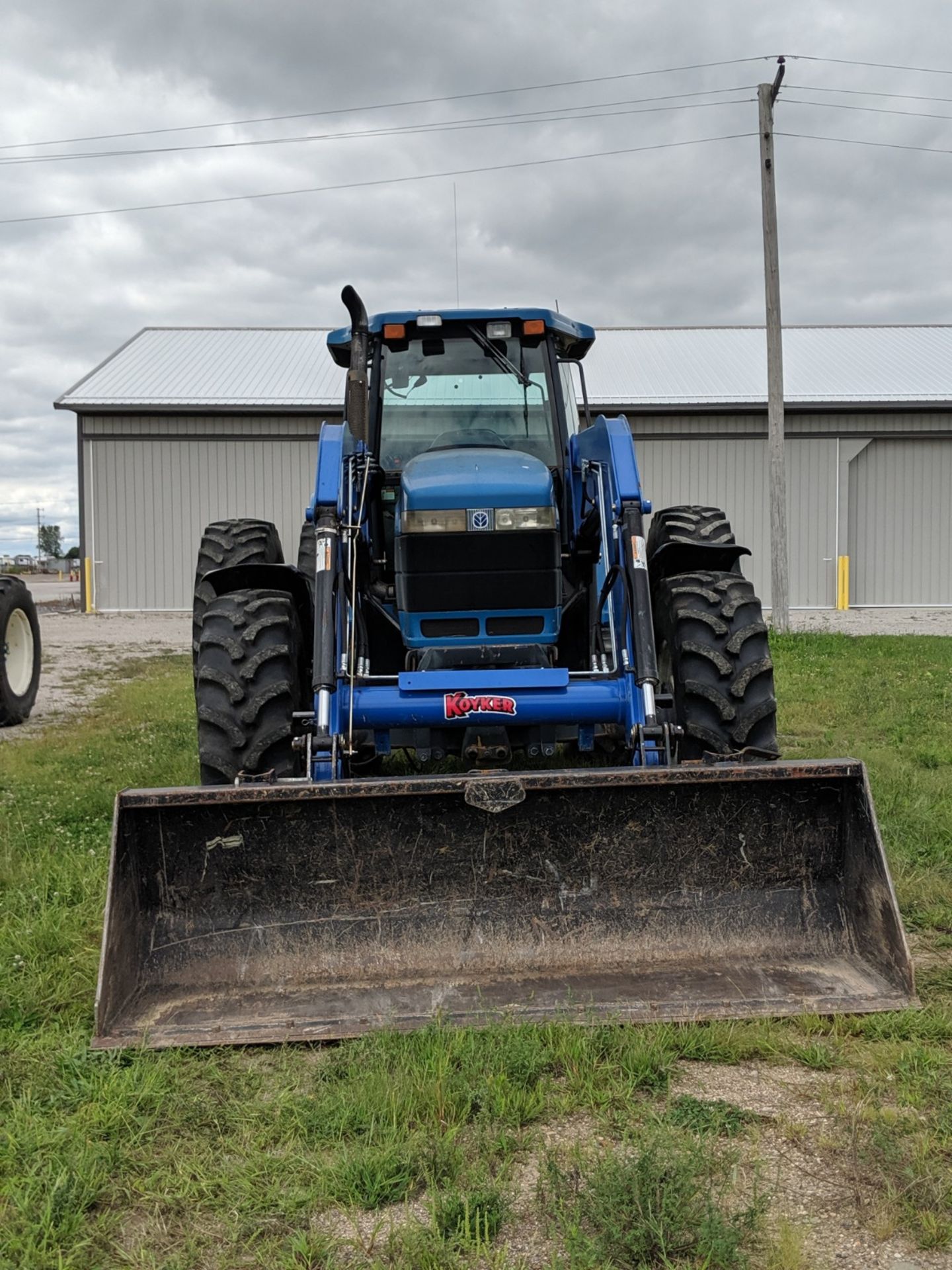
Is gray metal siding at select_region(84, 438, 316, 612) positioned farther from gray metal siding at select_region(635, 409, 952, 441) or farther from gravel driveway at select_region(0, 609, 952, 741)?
gray metal siding at select_region(635, 409, 952, 441)

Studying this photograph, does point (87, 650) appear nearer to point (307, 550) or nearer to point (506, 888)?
point (307, 550)

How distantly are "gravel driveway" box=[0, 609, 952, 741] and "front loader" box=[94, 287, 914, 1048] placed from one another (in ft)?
14.8

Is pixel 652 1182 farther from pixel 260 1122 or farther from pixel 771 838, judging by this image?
pixel 771 838

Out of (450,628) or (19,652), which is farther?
(19,652)

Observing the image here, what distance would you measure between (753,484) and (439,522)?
1615 centimetres

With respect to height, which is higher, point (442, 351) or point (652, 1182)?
point (442, 351)

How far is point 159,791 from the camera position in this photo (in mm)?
3453

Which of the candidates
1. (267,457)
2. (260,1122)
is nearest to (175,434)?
(267,457)

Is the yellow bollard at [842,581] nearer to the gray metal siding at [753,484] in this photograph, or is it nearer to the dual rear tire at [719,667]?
the gray metal siding at [753,484]

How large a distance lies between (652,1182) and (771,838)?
5.04 ft

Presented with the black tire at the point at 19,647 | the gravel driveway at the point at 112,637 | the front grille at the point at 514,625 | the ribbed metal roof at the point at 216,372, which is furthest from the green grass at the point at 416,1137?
the ribbed metal roof at the point at 216,372

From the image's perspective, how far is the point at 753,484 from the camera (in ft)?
65.2

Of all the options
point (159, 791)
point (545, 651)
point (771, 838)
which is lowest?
point (771, 838)

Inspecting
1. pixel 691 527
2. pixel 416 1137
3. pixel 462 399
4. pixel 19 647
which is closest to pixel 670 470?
pixel 19 647
